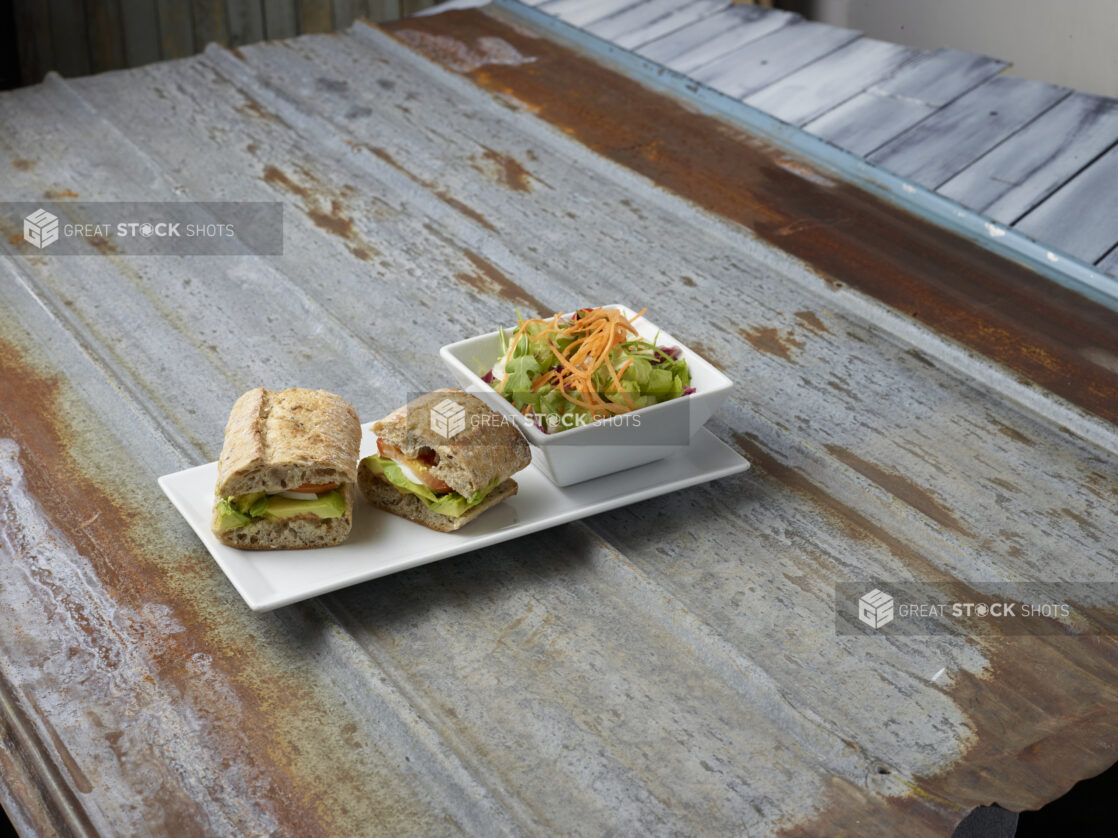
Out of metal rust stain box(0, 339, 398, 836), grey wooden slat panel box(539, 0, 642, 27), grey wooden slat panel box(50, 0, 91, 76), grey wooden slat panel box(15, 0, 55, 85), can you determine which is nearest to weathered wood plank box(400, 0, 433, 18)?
grey wooden slat panel box(50, 0, 91, 76)

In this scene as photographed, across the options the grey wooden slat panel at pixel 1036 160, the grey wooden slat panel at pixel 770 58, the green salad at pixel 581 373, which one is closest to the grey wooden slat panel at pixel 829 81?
the grey wooden slat panel at pixel 770 58

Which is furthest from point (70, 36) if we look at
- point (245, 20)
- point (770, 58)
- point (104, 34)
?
point (770, 58)

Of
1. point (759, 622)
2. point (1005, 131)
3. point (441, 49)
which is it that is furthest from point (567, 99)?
point (759, 622)

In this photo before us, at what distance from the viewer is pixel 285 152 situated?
218 centimetres

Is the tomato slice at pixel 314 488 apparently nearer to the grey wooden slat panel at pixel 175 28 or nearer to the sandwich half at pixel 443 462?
the sandwich half at pixel 443 462

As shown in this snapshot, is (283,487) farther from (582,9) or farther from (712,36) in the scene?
(582,9)

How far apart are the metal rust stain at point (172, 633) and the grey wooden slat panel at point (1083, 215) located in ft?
4.61

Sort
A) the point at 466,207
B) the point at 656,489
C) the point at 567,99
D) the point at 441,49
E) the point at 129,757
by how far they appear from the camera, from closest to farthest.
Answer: the point at 129,757 < the point at 656,489 < the point at 466,207 < the point at 567,99 < the point at 441,49

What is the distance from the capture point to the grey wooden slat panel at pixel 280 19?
164 inches

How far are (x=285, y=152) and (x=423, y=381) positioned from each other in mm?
840

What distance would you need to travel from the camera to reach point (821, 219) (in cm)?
198

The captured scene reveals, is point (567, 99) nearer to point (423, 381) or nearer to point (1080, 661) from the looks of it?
point (423, 381)

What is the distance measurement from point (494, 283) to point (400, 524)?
680 mm

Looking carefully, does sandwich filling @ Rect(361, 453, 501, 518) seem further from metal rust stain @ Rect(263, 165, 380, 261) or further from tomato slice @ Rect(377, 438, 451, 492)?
metal rust stain @ Rect(263, 165, 380, 261)
